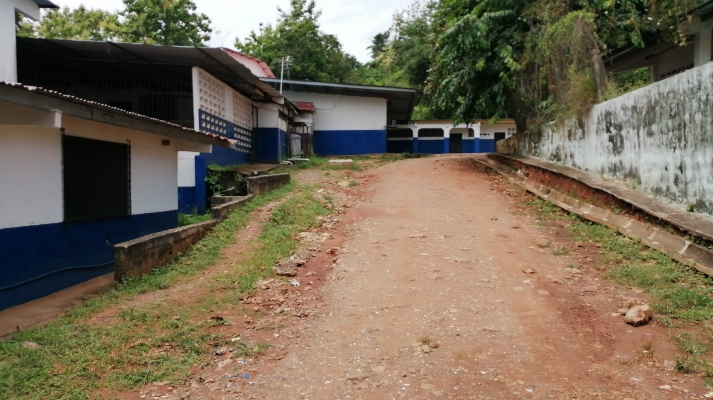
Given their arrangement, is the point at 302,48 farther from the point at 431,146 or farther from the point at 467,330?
the point at 467,330

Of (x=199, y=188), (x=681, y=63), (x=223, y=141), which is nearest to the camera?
Answer: (x=223, y=141)

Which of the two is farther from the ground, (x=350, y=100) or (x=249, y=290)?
(x=350, y=100)

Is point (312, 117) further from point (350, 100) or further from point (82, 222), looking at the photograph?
point (82, 222)

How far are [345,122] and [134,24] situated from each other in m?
12.8

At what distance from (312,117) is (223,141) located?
548 inches

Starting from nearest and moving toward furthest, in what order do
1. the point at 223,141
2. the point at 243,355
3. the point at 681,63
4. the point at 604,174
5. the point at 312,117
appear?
the point at 243,355
the point at 604,174
the point at 223,141
the point at 681,63
the point at 312,117

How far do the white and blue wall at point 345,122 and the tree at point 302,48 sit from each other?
21.6 feet

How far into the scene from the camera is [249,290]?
6.14m

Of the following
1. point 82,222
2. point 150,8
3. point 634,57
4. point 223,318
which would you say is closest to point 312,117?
point 150,8

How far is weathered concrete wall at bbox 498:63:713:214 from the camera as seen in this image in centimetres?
607

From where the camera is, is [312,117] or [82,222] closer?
[82,222]

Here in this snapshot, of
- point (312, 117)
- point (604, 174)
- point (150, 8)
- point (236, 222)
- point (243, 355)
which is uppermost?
point (150, 8)

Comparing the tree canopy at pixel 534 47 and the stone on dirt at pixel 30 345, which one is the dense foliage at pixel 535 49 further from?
the stone on dirt at pixel 30 345

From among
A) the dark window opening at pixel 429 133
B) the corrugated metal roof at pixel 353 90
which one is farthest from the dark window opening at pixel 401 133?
the corrugated metal roof at pixel 353 90
